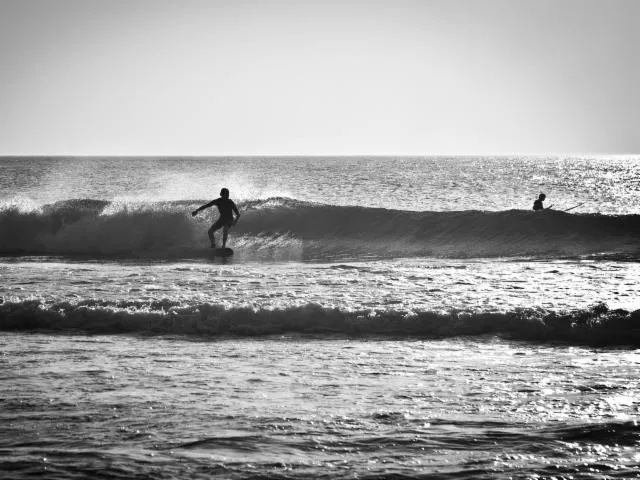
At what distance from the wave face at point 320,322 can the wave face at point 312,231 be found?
9.84m

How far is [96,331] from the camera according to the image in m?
10.6

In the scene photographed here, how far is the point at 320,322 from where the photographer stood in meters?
10.8

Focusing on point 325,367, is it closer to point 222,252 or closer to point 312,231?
point 222,252

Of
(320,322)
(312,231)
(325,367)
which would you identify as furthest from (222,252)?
(325,367)

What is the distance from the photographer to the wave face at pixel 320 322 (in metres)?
10.3

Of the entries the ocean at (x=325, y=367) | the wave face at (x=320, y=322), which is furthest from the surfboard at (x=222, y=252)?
the wave face at (x=320, y=322)

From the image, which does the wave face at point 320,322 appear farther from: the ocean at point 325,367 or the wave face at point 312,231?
the wave face at point 312,231

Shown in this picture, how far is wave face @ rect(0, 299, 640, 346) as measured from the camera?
404 inches

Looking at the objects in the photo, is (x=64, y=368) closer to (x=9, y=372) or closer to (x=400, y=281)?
(x=9, y=372)

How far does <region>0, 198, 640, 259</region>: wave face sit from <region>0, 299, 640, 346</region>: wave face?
9.84 m

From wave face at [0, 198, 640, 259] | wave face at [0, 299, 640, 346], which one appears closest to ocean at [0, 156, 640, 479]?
wave face at [0, 299, 640, 346]

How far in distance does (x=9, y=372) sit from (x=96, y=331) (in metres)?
2.70

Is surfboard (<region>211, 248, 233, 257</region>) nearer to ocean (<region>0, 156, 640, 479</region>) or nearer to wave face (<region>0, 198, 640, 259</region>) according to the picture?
wave face (<region>0, 198, 640, 259</region>)

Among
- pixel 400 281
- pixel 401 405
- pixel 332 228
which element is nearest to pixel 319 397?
pixel 401 405
